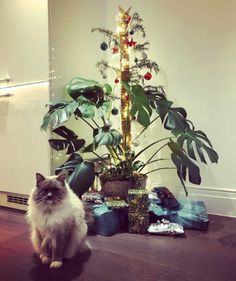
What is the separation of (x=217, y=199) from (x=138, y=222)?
811mm

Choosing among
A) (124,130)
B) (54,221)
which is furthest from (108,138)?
(54,221)

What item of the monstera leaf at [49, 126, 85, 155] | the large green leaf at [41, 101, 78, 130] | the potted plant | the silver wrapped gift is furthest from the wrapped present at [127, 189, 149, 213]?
the large green leaf at [41, 101, 78, 130]

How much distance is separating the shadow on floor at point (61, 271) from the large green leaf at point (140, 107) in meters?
0.90

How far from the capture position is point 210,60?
2.28m

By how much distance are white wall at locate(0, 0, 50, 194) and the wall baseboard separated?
1300 millimetres

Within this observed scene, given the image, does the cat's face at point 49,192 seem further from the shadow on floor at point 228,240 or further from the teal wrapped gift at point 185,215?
the shadow on floor at point 228,240

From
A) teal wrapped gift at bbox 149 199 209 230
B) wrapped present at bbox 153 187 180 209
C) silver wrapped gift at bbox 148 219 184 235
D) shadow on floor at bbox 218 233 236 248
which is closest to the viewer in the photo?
shadow on floor at bbox 218 233 236 248

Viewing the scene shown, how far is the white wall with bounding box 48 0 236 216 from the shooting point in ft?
A: 7.29

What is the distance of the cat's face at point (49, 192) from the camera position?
142 cm

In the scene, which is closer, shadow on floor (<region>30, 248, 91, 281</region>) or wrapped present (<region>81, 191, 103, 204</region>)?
shadow on floor (<region>30, 248, 91, 281</region>)

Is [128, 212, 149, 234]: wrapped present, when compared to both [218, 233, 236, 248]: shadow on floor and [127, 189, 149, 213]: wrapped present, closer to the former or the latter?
[127, 189, 149, 213]: wrapped present

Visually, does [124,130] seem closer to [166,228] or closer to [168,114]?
[168,114]

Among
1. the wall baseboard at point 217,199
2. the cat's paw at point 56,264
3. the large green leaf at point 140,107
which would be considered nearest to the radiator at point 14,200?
the cat's paw at point 56,264

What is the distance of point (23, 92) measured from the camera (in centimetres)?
240
